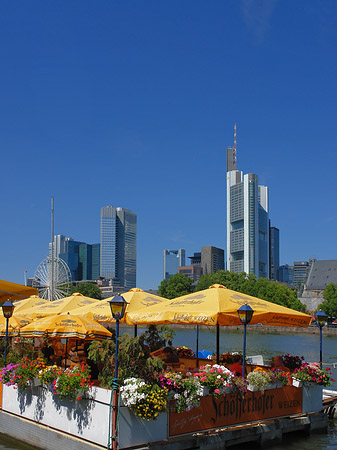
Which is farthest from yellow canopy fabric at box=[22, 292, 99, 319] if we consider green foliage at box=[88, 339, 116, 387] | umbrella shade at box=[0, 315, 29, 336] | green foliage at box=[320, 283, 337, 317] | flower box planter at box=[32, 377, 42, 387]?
green foliage at box=[320, 283, 337, 317]

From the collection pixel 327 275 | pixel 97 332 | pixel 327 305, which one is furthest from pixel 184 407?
pixel 327 275

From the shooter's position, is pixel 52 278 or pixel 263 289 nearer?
pixel 52 278

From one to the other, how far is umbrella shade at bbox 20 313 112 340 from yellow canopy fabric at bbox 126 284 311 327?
5.44 feet

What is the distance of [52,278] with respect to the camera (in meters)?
86.5

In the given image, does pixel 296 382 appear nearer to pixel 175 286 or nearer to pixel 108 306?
pixel 108 306

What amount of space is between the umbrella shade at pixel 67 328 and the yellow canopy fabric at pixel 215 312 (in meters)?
1.66

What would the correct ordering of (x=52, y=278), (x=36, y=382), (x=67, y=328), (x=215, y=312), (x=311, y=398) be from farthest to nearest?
(x=52, y=278)
(x=311, y=398)
(x=67, y=328)
(x=215, y=312)
(x=36, y=382)

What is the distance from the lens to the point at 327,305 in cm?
11881

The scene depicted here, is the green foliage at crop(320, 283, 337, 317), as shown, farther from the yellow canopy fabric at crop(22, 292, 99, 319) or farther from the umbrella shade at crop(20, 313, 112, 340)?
the umbrella shade at crop(20, 313, 112, 340)

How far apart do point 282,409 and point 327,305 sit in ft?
362

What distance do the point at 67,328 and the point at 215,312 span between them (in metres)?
3.81

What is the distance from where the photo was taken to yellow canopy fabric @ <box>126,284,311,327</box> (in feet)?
44.2

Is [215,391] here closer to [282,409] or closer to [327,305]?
[282,409]

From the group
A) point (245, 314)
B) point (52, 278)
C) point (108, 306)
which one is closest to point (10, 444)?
point (108, 306)
